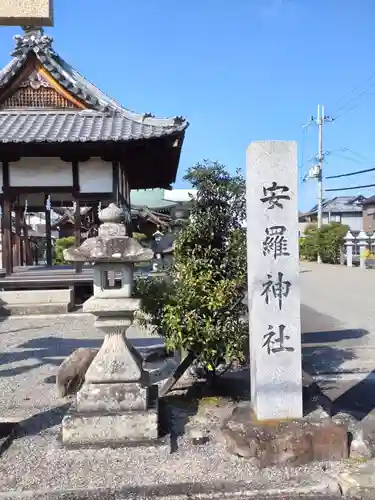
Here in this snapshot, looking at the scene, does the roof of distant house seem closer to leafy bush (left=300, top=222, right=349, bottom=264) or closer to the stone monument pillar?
leafy bush (left=300, top=222, right=349, bottom=264)

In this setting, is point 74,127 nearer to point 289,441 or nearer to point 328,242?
point 289,441

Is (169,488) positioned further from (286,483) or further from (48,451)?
(48,451)

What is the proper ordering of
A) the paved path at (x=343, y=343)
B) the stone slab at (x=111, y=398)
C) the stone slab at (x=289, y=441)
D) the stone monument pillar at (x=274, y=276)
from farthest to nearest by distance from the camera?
the paved path at (x=343, y=343)
the stone slab at (x=111, y=398)
the stone monument pillar at (x=274, y=276)
the stone slab at (x=289, y=441)

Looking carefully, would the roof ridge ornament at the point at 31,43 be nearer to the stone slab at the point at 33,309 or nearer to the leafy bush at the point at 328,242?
the stone slab at the point at 33,309

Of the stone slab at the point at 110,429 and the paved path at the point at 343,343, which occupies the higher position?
the stone slab at the point at 110,429

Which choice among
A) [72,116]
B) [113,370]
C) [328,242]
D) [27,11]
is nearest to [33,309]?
[72,116]

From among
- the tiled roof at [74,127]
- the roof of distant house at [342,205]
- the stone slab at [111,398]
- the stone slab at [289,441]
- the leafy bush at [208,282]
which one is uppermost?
the roof of distant house at [342,205]

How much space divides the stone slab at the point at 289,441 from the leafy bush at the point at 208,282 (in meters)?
0.88

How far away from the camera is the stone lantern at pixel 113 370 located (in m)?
3.81

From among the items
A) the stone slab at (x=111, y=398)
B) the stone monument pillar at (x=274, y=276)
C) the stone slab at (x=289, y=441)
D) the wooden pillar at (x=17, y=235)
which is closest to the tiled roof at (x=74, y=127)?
the wooden pillar at (x=17, y=235)

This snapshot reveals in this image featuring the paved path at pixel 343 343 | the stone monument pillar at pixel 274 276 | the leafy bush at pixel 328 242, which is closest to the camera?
the stone monument pillar at pixel 274 276

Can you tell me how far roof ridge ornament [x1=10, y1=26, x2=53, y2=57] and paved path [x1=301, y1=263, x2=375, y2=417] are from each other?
8929 mm

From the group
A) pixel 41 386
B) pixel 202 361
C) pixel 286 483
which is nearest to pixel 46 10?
pixel 202 361

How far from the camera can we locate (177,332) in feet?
14.0
